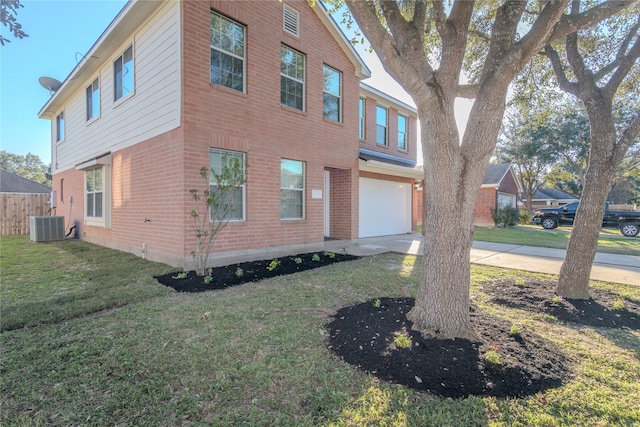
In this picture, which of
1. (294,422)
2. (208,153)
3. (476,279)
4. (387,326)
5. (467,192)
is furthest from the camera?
(208,153)

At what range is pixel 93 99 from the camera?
10.8 m

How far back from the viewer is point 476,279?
244 inches

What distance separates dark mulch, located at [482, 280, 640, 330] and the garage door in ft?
21.7

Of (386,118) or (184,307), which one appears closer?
(184,307)

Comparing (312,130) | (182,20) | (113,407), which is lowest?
(113,407)

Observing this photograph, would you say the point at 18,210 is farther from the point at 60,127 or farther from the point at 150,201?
the point at 150,201

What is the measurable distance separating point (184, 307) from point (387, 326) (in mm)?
2778

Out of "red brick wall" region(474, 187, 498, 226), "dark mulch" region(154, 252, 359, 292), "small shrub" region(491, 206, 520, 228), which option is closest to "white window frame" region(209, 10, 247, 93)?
"dark mulch" region(154, 252, 359, 292)

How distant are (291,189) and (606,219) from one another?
20.6 m

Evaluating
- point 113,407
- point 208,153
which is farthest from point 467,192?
point 208,153

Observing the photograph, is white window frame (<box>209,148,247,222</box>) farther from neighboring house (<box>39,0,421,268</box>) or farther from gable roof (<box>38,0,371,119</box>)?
gable roof (<box>38,0,371,119</box>)

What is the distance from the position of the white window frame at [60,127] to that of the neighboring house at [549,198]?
48864mm

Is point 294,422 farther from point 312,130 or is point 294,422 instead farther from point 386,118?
point 386,118

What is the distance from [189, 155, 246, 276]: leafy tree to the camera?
244 inches
